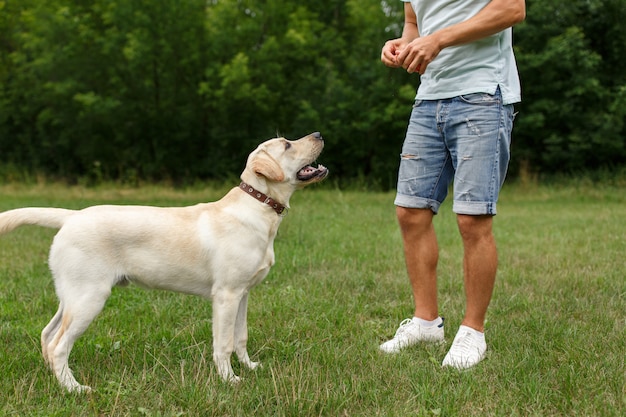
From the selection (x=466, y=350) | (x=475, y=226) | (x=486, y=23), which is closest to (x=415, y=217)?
(x=475, y=226)

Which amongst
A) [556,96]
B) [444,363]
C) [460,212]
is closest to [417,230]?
[460,212]

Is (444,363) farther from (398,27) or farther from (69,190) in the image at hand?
(398,27)

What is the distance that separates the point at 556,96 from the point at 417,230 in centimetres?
1712

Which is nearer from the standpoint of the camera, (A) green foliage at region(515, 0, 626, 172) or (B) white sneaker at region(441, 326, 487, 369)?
(B) white sneaker at region(441, 326, 487, 369)

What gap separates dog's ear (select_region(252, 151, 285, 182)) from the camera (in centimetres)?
354

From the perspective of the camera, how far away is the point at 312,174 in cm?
367

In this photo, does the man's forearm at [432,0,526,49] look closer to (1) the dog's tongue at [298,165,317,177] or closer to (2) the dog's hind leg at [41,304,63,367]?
(1) the dog's tongue at [298,165,317,177]

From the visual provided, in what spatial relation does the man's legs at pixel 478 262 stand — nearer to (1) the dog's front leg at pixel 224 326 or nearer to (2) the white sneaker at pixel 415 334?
(2) the white sneaker at pixel 415 334

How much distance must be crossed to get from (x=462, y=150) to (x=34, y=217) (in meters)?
2.39

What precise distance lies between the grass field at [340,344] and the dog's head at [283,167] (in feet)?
3.24

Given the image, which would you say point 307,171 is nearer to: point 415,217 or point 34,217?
point 415,217

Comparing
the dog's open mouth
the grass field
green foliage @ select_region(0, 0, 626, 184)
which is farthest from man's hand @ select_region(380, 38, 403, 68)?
green foliage @ select_region(0, 0, 626, 184)

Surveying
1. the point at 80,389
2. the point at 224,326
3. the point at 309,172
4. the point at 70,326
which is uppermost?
the point at 309,172

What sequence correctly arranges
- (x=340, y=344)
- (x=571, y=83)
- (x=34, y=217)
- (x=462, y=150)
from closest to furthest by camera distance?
1. (x=34, y=217)
2. (x=462, y=150)
3. (x=340, y=344)
4. (x=571, y=83)
